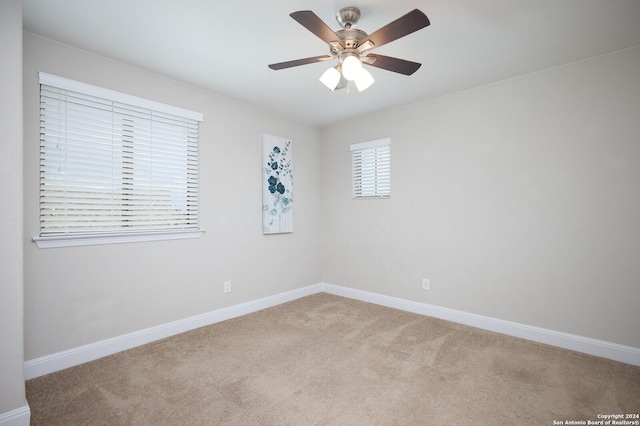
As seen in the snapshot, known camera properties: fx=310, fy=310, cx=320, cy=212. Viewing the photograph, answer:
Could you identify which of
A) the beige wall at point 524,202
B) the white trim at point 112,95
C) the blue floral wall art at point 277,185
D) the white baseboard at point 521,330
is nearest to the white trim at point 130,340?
the blue floral wall art at point 277,185

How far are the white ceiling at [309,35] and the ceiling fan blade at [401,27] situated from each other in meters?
0.32

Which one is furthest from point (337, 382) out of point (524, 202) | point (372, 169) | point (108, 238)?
point (372, 169)

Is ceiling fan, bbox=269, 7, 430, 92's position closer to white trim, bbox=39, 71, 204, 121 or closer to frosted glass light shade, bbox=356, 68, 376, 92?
frosted glass light shade, bbox=356, 68, 376, 92

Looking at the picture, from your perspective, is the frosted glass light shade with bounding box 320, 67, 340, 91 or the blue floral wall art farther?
the blue floral wall art

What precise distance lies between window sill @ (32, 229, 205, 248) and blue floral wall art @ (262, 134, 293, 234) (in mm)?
942

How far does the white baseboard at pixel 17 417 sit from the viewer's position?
1.69m

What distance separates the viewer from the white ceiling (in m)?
1.98

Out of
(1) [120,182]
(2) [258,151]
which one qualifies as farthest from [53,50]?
(2) [258,151]

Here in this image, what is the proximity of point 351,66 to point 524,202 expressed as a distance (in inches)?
87.3

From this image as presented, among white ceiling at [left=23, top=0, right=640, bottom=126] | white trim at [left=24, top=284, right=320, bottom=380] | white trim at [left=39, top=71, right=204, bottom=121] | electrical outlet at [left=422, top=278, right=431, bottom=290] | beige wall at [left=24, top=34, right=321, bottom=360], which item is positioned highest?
white ceiling at [left=23, top=0, right=640, bottom=126]

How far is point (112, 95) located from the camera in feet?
8.80

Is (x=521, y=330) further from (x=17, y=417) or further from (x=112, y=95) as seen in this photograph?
(x=112, y=95)

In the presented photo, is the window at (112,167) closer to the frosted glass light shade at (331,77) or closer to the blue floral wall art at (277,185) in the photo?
the blue floral wall art at (277,185)

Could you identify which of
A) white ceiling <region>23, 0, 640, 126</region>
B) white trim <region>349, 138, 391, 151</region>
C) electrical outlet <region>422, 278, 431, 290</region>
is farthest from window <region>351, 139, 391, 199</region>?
electrical outlet <region>422, 278, 431, 290</region>
